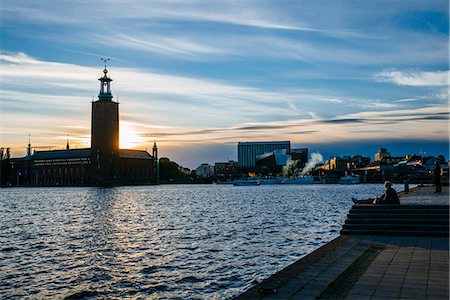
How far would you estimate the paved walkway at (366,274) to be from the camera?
11031 mm

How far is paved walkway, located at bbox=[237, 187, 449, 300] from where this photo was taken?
434 inches

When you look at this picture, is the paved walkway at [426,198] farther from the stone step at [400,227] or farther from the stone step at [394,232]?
the stone step at [394,232]

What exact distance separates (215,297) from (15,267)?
10402mm

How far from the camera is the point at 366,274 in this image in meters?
12.9

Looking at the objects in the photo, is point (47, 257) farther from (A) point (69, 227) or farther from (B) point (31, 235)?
(A) point (69, 227)

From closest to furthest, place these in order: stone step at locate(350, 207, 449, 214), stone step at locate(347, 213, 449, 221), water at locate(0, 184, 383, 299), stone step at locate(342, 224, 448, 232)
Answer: water at locate(0, 184, 383, 299) → stone step at locate(342, 224, 448, 232) → stone step at locate(347, 213, 449, 221) → stone step at locate(350, 207, 449, 214)

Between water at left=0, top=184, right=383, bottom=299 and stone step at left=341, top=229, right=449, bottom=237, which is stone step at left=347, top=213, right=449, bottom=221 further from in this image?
water at left=0, top=184, right=383, bottom=299

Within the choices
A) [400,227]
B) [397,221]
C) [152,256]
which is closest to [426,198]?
[397,221]

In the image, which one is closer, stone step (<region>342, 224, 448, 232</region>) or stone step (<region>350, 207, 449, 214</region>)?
stone step (<region>342, 224, 448, 232</region>)

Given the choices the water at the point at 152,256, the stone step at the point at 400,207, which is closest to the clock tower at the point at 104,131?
the water at the point at 152,256

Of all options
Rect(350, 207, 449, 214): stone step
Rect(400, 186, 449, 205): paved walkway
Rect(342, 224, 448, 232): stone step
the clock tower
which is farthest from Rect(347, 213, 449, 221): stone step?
the clock tower

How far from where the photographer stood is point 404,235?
796 inches

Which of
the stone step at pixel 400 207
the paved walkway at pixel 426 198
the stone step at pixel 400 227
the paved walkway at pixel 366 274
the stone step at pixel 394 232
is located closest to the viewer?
the paved walkway at pixel 366 274

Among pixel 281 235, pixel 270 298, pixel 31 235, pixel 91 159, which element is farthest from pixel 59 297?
pixel 91 159
